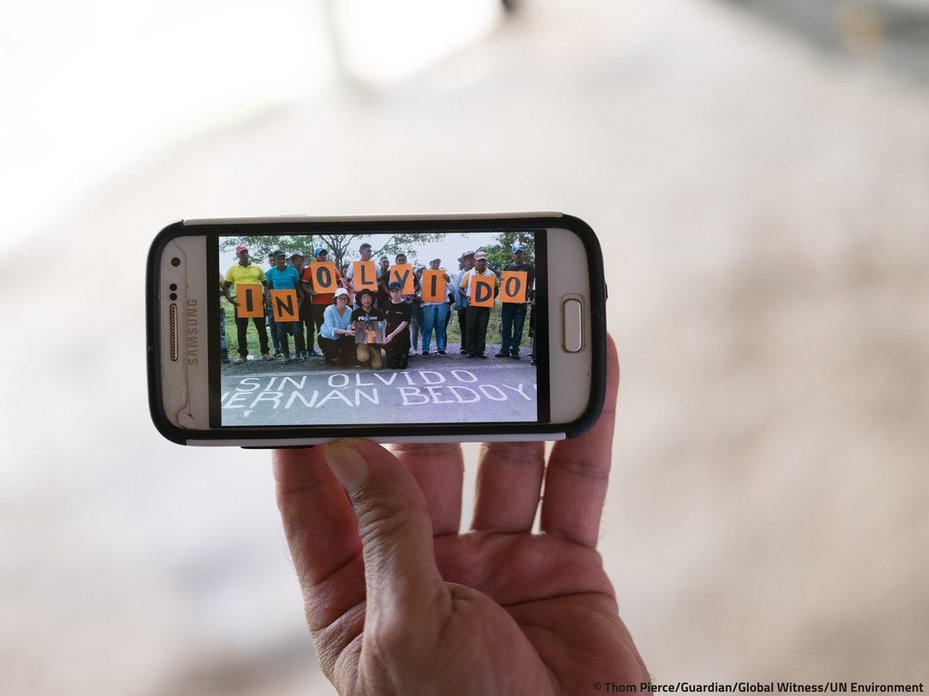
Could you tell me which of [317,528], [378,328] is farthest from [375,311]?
[317,528]

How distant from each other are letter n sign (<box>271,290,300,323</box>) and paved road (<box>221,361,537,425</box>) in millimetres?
57

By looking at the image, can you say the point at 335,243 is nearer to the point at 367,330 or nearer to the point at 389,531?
the point at 367,330

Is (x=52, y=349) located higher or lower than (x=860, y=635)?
higher

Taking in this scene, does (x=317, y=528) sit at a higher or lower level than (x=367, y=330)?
lower

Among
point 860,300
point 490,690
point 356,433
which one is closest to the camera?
point 490,690

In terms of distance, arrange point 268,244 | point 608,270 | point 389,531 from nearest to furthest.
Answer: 1. point 389,531
2. point 268,244
3. point 608,270

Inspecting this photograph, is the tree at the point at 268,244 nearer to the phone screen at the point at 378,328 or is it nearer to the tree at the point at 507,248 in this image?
the phone screen at the point at 378,328

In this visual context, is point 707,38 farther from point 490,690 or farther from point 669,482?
point 490,690

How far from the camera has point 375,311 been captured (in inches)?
27.1

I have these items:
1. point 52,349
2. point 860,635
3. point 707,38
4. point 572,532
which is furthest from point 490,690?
point 707,38

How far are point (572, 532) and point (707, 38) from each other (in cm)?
88

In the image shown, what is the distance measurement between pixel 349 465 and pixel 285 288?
0.62 feet

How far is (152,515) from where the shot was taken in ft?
3.26

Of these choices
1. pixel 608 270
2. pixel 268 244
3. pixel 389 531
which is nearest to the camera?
pixel 389 531
